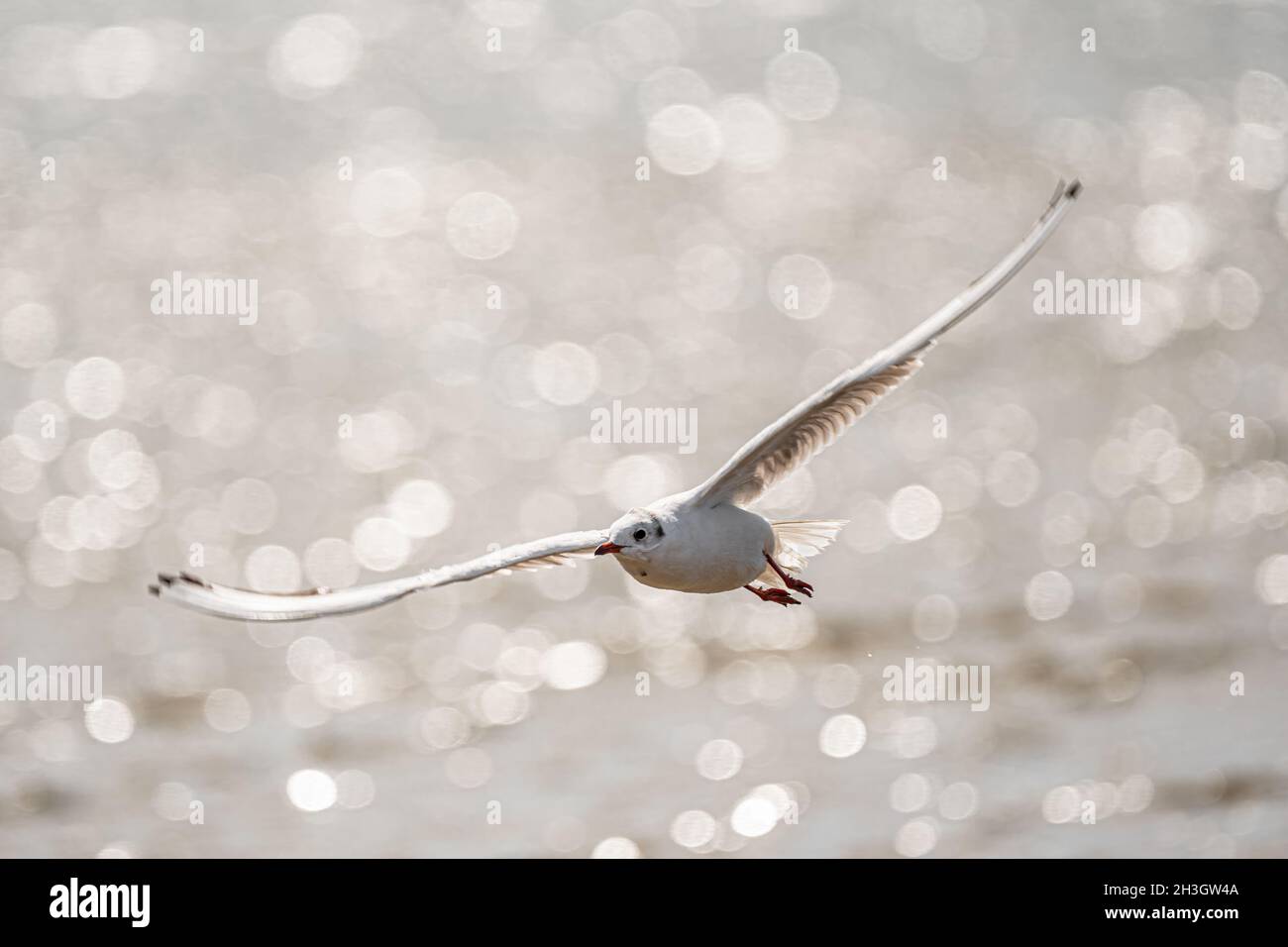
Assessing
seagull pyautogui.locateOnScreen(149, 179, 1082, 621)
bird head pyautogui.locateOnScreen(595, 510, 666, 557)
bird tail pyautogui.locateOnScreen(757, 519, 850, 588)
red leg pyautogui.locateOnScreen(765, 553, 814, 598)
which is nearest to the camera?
seagull pyautogui.locateOnScreen(149, 179, 1082, 621)

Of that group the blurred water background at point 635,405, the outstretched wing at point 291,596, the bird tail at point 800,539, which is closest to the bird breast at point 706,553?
the outstretched wing at point 291,596

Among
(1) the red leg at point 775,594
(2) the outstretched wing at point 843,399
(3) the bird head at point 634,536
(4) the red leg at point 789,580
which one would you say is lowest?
(1) the red leg at point 775,594

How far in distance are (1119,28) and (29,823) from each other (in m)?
39.4

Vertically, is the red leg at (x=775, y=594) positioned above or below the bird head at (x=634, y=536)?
below

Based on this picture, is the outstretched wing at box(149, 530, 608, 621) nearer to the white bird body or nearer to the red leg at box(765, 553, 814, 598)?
the white bird body

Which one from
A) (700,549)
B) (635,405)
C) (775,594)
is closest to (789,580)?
(775,594)

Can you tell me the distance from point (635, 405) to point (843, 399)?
79.6 ft

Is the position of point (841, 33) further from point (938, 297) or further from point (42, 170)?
point (42, 170)

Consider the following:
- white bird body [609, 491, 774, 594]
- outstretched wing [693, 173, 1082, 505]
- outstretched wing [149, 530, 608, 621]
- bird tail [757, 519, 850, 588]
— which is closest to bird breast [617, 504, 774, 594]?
white bird body [609, 491, 774, 594]

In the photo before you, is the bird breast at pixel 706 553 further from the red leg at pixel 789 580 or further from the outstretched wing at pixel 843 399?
the outstretched wing at pixel 843 399

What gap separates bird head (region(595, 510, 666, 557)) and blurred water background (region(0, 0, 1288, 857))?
15788 mm

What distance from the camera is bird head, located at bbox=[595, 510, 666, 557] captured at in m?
10.9

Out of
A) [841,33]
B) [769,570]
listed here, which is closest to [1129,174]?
[841,33]

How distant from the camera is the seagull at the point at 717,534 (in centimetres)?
1054
